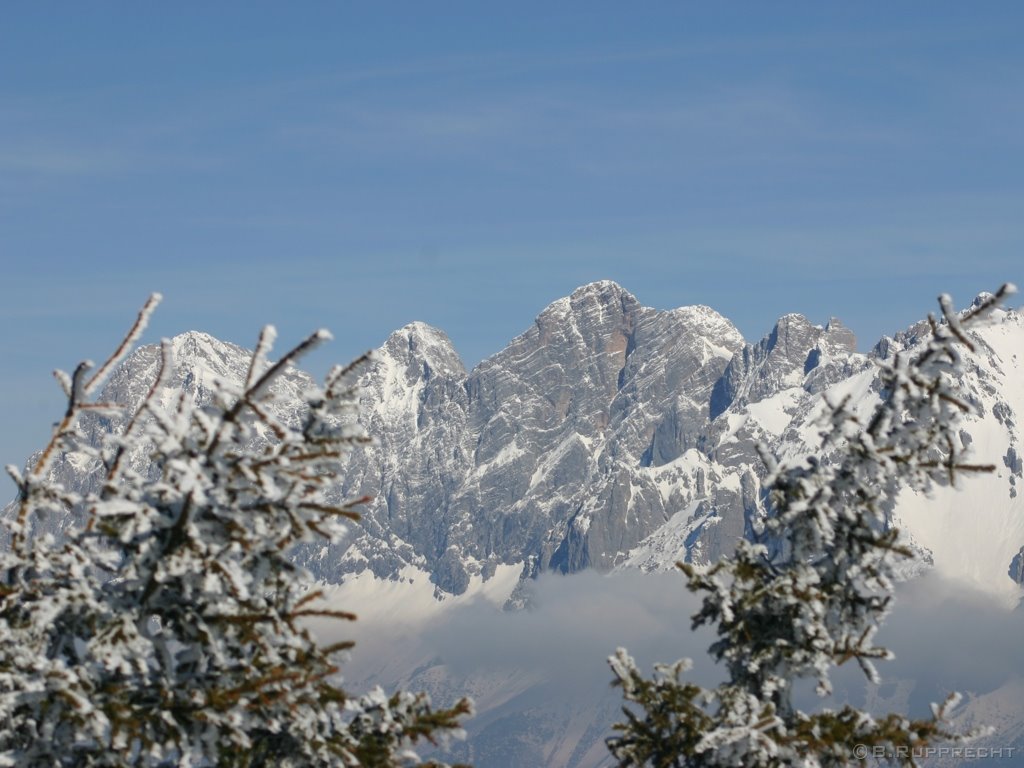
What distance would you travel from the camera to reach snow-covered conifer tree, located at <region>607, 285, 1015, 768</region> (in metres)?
17.7

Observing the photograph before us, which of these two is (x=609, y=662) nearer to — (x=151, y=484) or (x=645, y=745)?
(x=645, y=745)

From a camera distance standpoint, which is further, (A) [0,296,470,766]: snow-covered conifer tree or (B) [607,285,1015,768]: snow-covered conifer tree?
(B) [607,285,1015,768]: snow-covered conifer tree

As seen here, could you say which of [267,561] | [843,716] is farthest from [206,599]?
[843,716]

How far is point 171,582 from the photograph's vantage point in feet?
45.3

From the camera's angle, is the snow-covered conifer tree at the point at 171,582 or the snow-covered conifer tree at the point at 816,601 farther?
the snow-covered conifer tree at the point at 816,601

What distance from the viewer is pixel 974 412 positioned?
16891 millimetres

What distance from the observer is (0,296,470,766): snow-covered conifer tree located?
13.3m

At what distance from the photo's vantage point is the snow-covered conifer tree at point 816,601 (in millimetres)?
17688

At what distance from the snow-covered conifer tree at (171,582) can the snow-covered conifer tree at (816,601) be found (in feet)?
17.5

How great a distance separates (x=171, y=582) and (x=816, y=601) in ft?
25.9

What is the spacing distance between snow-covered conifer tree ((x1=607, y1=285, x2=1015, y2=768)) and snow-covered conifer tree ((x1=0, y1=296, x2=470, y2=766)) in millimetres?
5328

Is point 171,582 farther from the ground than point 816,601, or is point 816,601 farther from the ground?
point 171,582

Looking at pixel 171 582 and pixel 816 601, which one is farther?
pixel 816 601

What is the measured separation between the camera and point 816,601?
18219 mm
